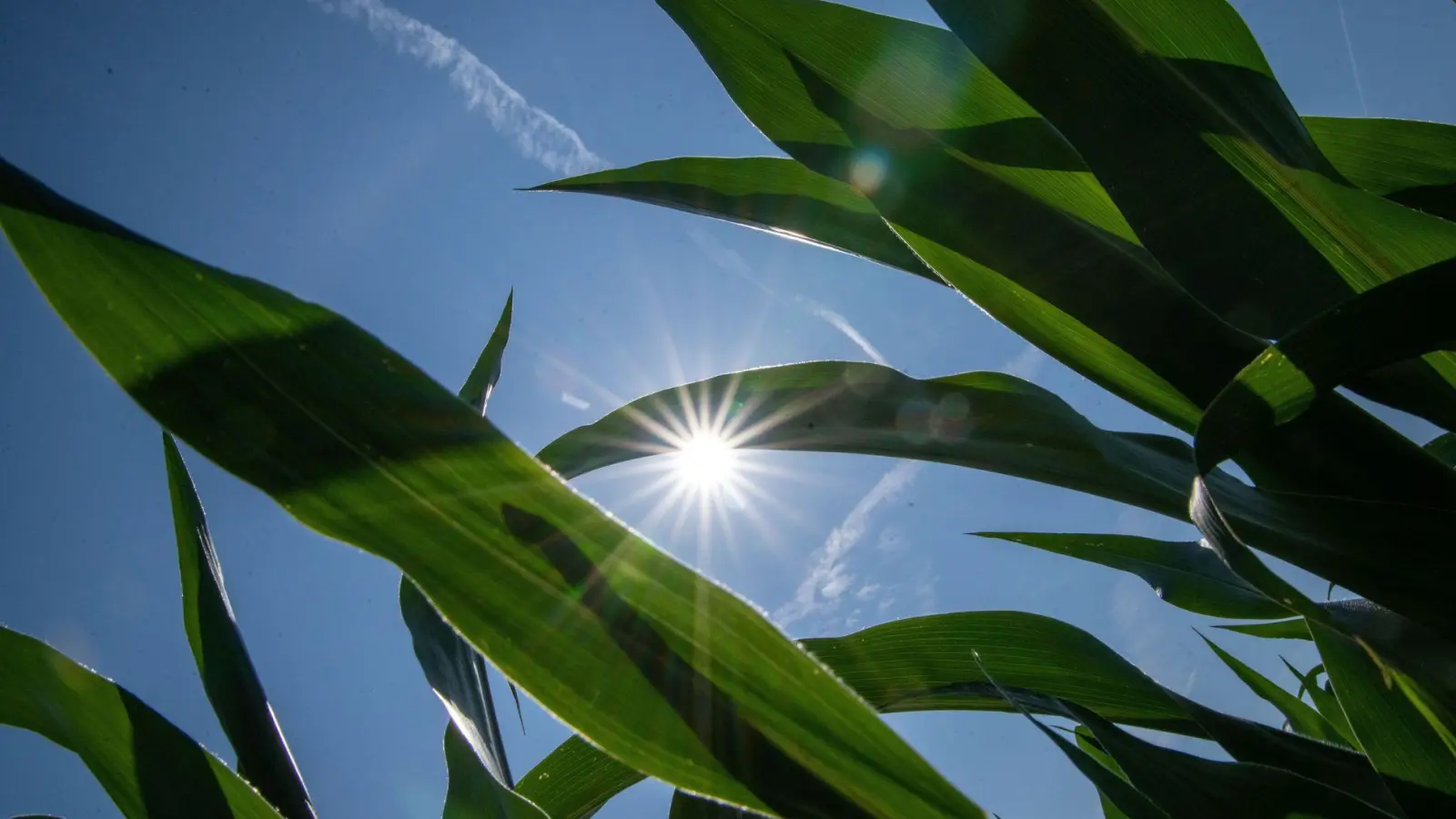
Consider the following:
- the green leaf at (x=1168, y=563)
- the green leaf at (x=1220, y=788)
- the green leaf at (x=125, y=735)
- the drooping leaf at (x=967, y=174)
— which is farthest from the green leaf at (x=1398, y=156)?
the green leaf at (x=125, y=735)

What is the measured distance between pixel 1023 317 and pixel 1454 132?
258mm

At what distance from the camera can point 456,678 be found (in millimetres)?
444

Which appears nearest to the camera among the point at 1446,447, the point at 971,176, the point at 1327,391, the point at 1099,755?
the point at 1327,391

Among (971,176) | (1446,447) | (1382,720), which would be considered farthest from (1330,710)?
(971,176)

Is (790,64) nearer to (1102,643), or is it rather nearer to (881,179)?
(881,179)

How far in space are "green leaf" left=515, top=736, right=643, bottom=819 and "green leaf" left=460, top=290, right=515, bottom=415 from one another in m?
0.22

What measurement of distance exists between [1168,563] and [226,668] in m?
0.61

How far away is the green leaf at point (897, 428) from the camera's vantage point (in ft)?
1.51

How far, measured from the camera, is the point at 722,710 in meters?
0.24

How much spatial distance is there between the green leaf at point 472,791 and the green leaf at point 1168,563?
355mm

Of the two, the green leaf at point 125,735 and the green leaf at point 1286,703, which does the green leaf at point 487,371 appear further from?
the green leaf at point 1286,703

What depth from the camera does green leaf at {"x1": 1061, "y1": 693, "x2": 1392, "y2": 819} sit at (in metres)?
0.36

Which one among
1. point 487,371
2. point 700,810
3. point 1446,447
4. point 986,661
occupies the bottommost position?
point 700,810

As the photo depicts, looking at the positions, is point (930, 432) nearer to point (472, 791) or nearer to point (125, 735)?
point (472, 791)
